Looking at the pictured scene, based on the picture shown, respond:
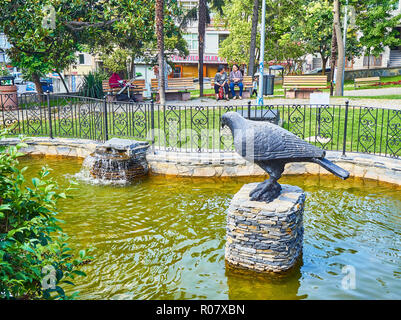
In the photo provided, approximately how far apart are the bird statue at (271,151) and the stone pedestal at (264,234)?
218mm

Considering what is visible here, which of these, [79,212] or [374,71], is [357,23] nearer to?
[374,71]

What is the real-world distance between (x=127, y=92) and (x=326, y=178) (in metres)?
13.0

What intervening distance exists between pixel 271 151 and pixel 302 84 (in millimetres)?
15779

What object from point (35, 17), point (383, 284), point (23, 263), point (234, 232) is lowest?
point (383, 284)

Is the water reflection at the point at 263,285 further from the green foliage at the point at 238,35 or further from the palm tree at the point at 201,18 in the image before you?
the green foliage at the point at 238,35

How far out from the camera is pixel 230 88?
2072cm

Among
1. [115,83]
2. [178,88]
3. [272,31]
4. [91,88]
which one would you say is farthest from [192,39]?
[91,88]

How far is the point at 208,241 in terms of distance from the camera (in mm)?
6910

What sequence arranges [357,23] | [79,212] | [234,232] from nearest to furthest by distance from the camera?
[234,232], [79,212], [357,23]

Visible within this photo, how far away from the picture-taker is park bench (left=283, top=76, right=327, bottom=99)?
67.4 ft

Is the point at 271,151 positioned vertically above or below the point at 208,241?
above

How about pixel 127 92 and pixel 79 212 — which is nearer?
pixel 79 212

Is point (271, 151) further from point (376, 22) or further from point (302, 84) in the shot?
point (376, 22)
